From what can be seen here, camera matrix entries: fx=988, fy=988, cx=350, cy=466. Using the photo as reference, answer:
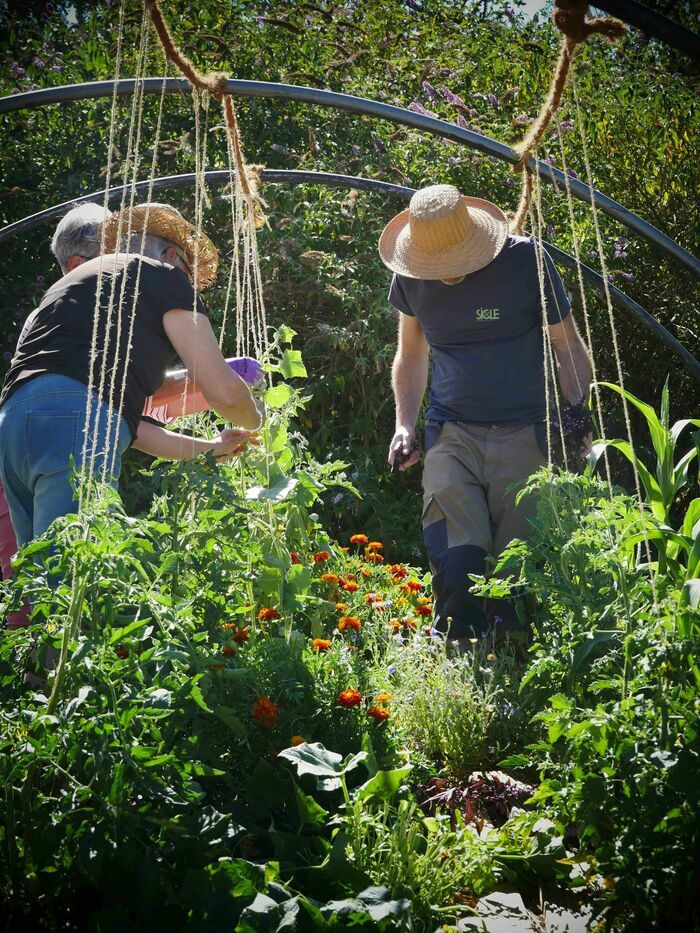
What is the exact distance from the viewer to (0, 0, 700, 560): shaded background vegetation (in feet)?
16.5

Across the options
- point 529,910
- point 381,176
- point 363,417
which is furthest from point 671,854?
point 381,176

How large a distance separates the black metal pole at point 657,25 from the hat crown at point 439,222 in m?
1.81

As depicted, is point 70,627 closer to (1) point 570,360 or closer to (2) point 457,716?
(2) point 457,716

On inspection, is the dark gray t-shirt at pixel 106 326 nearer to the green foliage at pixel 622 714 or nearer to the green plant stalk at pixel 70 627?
the green plant stalk at pixel 70 627

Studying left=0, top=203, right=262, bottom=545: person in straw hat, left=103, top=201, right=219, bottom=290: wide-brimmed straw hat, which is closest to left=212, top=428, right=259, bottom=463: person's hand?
left=0, top=203, right=262, bottom=545: person in straw hat

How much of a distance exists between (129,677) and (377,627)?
1.18 m

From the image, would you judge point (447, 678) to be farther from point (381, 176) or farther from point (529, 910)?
point (381, 176)

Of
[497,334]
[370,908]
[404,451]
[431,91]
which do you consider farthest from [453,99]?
[370,908]

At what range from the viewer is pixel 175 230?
3.01m

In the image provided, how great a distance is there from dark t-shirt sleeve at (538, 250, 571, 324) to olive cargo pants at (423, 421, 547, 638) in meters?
0.39

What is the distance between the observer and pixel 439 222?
348 centimetres

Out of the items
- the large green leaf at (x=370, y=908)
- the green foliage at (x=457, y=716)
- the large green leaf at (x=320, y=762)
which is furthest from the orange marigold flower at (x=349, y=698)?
the large green leaf at (x=370, y=908)

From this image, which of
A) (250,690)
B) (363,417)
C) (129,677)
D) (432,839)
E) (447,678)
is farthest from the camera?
(363,417)

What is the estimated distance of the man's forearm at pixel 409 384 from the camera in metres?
3.73
